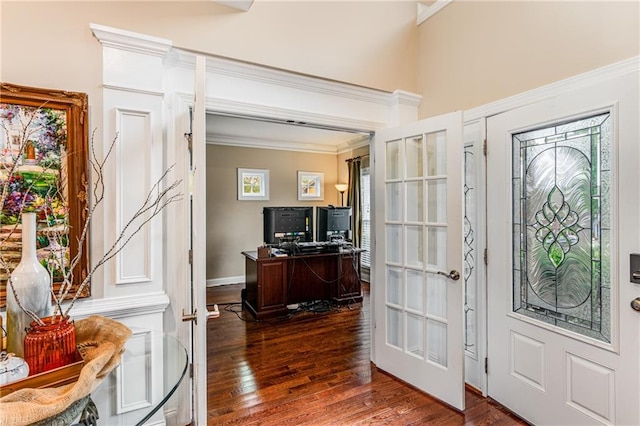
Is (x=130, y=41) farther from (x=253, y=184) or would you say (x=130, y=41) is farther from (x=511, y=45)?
(x=253, y=184)

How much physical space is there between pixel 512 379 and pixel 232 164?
16.7ft

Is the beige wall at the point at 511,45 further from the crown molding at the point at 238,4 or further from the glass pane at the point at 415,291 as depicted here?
the crown molding at the point at 238,4

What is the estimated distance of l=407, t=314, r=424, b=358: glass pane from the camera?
7.84 ft

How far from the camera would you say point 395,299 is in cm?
260

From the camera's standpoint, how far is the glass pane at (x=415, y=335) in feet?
7.84

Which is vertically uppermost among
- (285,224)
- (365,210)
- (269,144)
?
(269,144)

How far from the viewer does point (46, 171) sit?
63.2 inches

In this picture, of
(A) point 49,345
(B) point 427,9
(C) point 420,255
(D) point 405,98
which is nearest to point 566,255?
(C) point 420,255

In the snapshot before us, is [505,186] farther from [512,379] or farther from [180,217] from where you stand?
[180,217]

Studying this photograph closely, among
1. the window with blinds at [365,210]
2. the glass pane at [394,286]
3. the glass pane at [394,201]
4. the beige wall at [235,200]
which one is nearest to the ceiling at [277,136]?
the beige wall at [235,200]

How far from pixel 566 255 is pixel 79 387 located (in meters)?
2.38

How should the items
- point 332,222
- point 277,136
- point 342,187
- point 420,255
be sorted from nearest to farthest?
point 420,255, point 332,222, point 277,136, point 342,187

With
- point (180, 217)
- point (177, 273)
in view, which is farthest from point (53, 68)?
point (177, 273)

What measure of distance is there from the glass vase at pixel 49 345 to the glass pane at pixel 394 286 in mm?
2116
